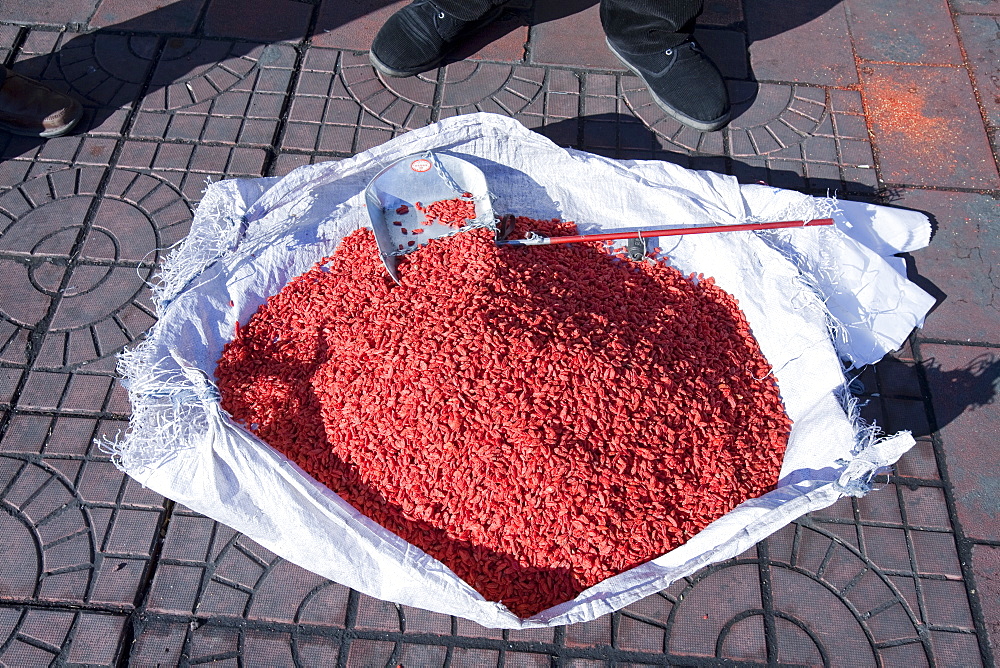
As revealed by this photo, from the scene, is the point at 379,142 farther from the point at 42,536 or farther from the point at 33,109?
the point at 42,536

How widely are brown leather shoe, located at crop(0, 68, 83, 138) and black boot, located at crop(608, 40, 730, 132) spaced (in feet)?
8.40

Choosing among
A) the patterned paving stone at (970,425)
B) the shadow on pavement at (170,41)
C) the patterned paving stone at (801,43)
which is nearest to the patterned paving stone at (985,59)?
the patterned paving stone at (801,43)

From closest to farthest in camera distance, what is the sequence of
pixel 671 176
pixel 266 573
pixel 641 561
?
pixel 641 561 < pixel 266 573 < pixel 671 176

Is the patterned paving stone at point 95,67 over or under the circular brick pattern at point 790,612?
over

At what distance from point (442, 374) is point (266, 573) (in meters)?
0.82

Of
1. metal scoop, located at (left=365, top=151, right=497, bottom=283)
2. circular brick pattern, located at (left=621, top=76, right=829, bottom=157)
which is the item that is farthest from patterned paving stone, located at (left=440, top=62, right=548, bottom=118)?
metal scoop, located at (left=365, top=151, right=497, bottom=283)

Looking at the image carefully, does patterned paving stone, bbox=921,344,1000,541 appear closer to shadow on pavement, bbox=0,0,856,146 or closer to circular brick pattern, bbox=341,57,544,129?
shadow on pavement, bbox=0,0,856,146

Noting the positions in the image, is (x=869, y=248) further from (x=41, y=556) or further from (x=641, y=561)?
(x=41, y=556)

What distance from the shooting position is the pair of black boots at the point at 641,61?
2.89m

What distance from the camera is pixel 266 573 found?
1.98 meters

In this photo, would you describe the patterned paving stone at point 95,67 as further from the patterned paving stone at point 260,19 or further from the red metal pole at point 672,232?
the red metal pole at point 672,232

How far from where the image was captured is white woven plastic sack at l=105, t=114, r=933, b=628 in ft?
5.75

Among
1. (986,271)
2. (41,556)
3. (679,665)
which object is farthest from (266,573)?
(986,271)

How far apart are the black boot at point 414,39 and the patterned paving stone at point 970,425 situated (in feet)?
7.78
